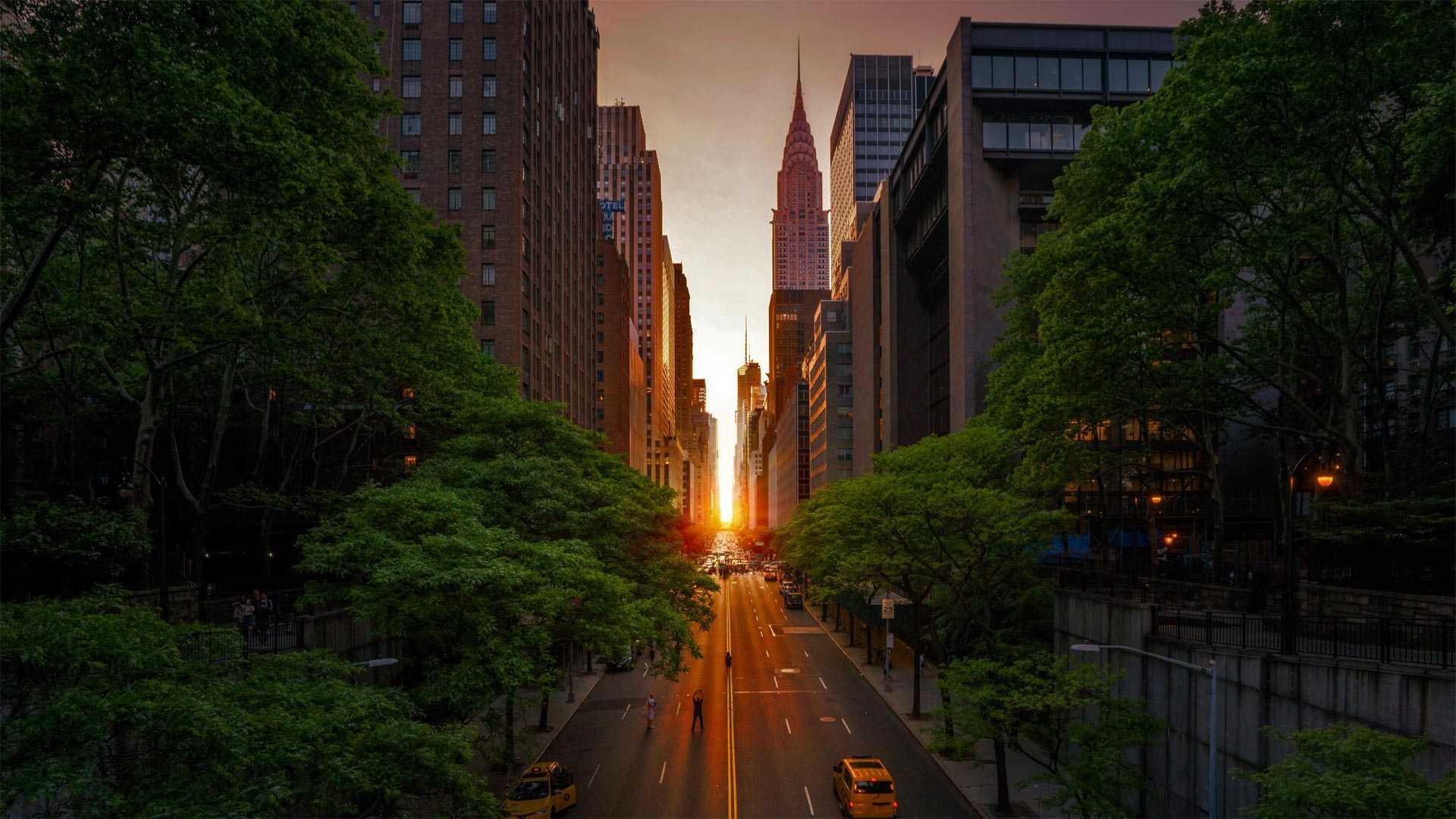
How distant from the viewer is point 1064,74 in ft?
174

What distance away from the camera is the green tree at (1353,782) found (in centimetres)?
1019

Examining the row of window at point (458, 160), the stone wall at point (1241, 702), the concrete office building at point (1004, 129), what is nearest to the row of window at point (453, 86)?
the row of window at point (458, 160)

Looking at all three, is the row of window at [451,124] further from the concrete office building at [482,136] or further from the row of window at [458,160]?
the row of window at [458,160]

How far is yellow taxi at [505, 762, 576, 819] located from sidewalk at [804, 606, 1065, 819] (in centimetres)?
1083

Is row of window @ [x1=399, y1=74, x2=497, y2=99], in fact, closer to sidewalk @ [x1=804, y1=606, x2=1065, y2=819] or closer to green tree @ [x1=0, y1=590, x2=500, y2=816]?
sidewalk @ [x1=804, y1=606, x2=1065, y2=819]

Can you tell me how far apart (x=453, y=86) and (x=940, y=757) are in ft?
198

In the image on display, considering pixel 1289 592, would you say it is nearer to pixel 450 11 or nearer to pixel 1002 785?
pixel 1002 785

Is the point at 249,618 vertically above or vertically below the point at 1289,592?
below

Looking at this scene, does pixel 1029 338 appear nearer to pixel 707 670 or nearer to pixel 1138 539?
pixel 1138 539

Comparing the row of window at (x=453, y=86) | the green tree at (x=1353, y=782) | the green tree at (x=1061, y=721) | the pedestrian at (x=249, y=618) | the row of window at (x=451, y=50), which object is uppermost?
the row of window at (x=451, y=50)

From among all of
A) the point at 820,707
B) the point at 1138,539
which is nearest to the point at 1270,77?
the point at 820,707

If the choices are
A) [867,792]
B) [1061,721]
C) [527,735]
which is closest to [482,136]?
[527,735]

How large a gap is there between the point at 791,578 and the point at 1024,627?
220 ft

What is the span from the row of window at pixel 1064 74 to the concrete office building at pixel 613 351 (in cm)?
7905
